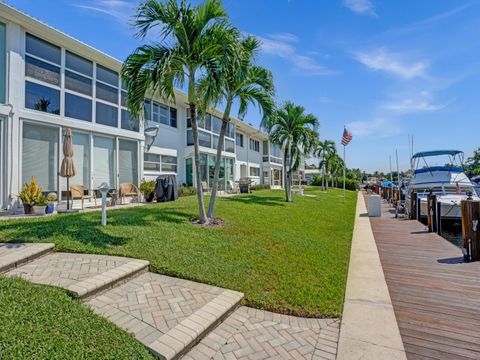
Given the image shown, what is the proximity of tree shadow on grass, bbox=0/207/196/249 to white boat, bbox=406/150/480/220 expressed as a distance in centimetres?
1131

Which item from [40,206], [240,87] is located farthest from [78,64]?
[240,87]

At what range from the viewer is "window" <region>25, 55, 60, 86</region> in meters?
9.47

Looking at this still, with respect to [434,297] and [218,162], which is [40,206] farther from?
[434,297]

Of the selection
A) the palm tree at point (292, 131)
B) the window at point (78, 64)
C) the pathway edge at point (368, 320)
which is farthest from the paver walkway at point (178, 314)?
the palm tree at point (292, 131)

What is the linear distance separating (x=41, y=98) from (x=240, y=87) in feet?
24.0

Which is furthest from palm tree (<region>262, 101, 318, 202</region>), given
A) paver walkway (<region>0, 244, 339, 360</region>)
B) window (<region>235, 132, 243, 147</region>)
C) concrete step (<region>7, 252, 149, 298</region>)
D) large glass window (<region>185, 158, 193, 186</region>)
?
paver walkway (<region>0, 244, 339, 360</region>)

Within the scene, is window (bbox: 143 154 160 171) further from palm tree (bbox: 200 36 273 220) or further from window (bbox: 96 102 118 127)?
palm tree (bbox: 200 36 273 220)

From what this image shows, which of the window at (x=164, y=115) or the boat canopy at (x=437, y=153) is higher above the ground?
the window at (x=164, y=115)

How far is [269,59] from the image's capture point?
973 cm

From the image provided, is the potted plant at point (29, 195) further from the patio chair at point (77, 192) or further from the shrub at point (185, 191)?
the shrub at point (185, 191)

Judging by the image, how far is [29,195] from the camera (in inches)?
345

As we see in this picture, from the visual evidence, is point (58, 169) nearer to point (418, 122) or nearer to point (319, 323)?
point (319, 323)

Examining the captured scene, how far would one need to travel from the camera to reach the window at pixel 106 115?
12039 millimetres

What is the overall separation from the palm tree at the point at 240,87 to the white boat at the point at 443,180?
916cm
